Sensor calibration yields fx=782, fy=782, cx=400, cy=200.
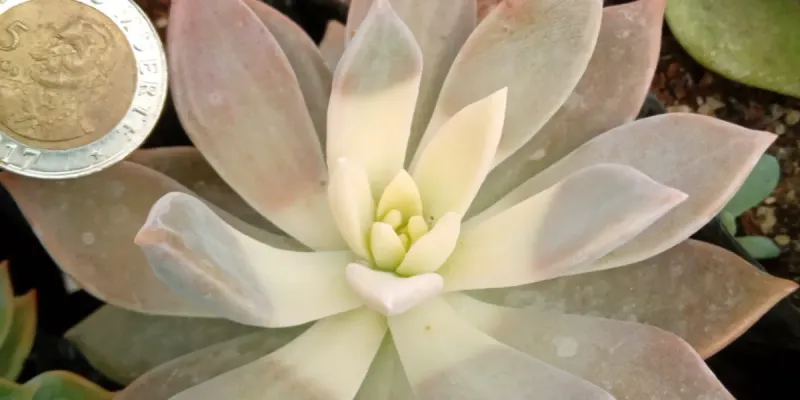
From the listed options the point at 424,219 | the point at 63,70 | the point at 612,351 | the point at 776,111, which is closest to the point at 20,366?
the point at 63,70

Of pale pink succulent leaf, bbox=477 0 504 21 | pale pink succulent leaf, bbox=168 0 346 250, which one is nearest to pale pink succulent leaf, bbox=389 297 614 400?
pale pink succulent leaf, bbox=168 0 346 250

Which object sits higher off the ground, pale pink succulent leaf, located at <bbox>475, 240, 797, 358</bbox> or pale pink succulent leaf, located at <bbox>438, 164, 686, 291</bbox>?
pale pink succulent leaf, located at <bbox>438, 164, 686, 291</bbox>

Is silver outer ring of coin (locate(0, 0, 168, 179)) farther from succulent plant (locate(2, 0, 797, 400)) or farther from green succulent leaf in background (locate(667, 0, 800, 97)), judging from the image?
green succulent leaf in background (locate(667, 0, 800, 97))

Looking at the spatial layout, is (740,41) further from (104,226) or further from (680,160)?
(104,226)

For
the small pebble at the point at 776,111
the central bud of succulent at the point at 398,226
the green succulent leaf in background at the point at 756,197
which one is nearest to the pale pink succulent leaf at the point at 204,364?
the central bud of succulent at the point at 398,226

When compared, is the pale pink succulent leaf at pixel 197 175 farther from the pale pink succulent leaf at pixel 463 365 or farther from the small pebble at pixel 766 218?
the small pebble at pixel 766 218

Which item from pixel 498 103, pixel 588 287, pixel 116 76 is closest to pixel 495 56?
pixel 498 103

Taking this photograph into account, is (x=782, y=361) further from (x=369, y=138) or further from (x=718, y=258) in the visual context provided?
(x=369, y=138)
